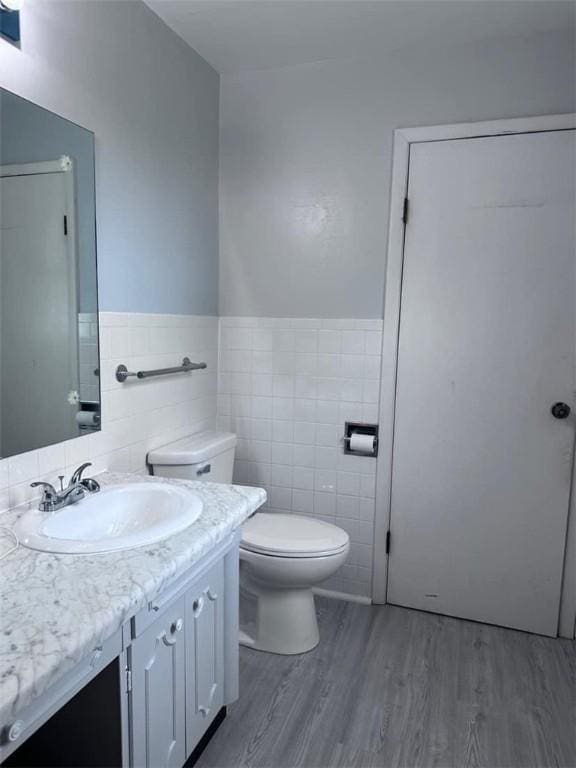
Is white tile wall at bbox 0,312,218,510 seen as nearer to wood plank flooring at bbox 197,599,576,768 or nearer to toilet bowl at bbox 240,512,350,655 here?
toilet bowl at bbox 240,512,350,655

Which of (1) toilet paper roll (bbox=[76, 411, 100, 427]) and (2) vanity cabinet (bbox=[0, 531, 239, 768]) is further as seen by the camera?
(1) toilet paper roll (bbox=[76, 411, 100, 427])

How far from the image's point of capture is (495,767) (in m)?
1.57

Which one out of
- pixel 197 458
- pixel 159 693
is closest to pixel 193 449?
pixel 197 458

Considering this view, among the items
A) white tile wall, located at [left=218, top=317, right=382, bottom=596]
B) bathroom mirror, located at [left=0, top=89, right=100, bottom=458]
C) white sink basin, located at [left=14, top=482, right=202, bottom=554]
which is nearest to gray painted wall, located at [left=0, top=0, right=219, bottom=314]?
bathroom mirror, located at [left=0, top=89, right=100, bottom=458]

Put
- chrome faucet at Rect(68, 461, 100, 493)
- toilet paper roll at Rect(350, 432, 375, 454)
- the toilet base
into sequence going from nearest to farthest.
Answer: chrome faucet at Rect(68, 461, 100, 493) → the toilet base → toilet paper roll at Rect(350, 432, 375, 454)

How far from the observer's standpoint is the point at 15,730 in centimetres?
80

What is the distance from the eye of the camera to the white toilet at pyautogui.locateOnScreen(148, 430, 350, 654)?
1978 mm

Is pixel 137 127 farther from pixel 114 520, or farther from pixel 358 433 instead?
pixel 358 433

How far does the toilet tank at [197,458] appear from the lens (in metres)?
2.02

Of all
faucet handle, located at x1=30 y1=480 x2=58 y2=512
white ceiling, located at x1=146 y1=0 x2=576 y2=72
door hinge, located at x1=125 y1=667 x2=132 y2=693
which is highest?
white ceiling, located at x1=146 y1=0 x2=576 y2=72

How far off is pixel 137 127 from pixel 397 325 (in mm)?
1280

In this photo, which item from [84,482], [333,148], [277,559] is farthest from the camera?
[333,148]

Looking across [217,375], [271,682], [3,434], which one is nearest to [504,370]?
[217,375]

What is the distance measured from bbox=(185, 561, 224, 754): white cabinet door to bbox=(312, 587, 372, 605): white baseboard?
3.26ft
